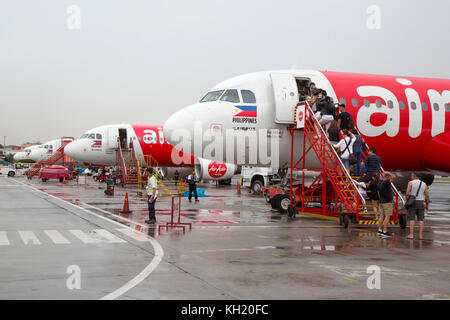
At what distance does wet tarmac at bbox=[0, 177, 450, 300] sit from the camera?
6887 millimetres

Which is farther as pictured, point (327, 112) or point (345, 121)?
point (345, 121)

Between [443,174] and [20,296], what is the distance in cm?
1873

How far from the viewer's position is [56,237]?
464 inches

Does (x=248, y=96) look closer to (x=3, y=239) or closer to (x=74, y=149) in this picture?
(x=3, y=239)

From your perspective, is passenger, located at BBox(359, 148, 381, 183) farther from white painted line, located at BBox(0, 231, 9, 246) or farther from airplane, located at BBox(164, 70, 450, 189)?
white painted line, located at BBox(0, 231, 9, 246)

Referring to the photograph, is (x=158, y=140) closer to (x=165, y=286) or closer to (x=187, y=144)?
(x=187, y=144)

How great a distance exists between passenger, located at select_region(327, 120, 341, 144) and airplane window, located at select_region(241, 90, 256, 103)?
295 centimetres

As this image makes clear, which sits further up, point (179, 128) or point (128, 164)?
point (179, 128)

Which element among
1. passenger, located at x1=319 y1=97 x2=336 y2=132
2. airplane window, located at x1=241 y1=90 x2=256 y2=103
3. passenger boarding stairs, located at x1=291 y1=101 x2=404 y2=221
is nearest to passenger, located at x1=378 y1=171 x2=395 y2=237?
passenger boarding stairs, located at x1=291 y1=101 x2=404 y2=221

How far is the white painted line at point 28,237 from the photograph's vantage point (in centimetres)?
1112

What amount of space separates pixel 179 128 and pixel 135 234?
551 cm

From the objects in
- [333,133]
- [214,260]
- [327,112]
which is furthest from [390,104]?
[214,260]
